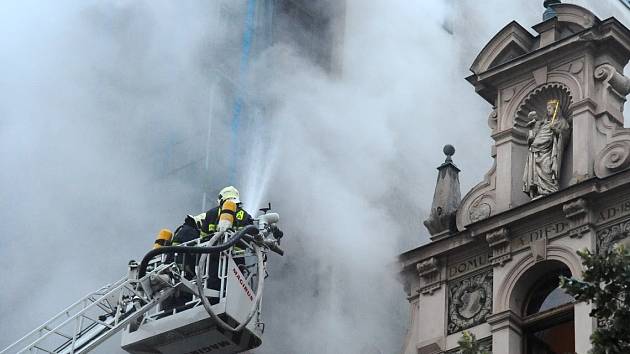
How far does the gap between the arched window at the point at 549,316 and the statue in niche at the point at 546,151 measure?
3.51ft

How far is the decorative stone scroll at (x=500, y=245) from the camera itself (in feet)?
90.1

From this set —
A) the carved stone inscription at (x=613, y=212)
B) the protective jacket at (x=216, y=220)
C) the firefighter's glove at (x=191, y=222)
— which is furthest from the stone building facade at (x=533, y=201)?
the firefighter's glove at (x=191, y=222)

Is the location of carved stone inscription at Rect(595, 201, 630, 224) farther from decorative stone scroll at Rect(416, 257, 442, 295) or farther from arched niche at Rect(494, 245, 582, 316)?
decorative stone scroll at Rect(416, 257, 442, 295)

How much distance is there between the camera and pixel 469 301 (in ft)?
90.4

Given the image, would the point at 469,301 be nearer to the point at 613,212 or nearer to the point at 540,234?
the point at 540,234

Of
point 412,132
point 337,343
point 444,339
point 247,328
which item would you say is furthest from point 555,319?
point 412,132

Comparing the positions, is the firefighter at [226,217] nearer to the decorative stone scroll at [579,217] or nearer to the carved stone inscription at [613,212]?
the decorative stone scroll at [579,217]

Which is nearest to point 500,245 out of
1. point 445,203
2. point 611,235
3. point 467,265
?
point 467,265

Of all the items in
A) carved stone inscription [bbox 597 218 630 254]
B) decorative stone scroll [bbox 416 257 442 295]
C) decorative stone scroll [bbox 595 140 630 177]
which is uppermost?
decorative stone scroll [bbox 595 140 630 177]

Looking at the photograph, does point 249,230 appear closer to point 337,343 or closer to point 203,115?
point 337,343

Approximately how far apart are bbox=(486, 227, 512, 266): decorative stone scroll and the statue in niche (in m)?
0.65

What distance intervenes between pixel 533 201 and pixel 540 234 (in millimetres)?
407

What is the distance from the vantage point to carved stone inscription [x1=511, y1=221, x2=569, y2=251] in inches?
1065

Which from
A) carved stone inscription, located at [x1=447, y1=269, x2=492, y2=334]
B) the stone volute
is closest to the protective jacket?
carved stone inscription, located at [x1=447, y1=269, x2=492, y2=334]
